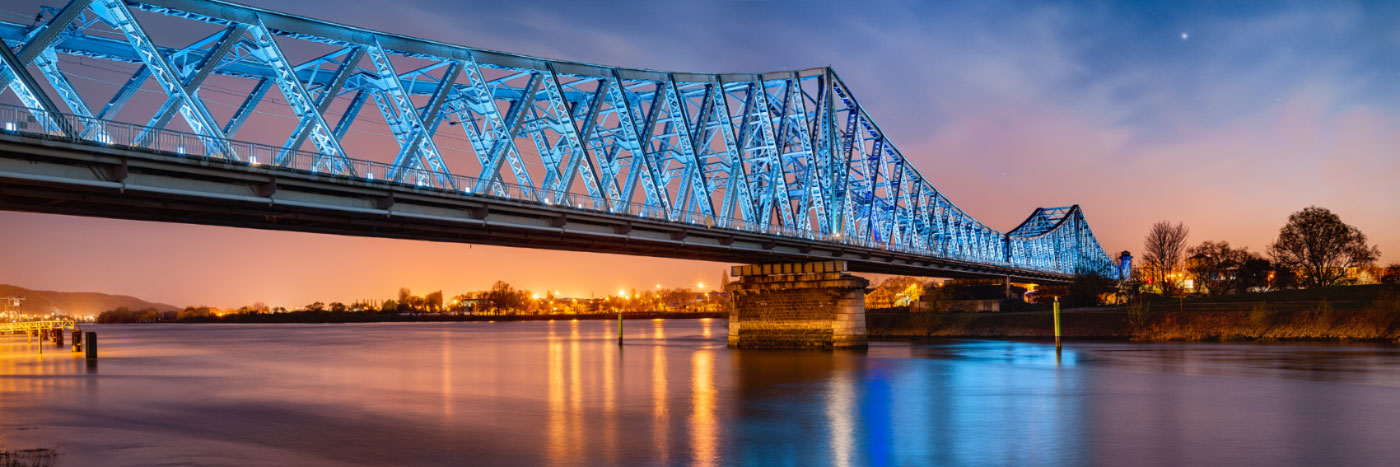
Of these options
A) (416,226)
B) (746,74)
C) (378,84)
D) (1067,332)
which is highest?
(746,74)

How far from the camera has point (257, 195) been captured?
32.2 m

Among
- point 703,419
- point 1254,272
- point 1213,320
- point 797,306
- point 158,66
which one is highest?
point 158,66

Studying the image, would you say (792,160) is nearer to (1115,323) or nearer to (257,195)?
(1115,323)

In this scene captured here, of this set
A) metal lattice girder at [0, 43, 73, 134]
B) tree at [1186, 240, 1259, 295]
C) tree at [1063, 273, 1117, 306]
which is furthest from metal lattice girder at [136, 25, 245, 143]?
tree at [1186, 240, 1259, 295]

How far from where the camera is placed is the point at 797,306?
65.1 metres

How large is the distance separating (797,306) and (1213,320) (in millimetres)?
29460

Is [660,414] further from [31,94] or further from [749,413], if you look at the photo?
[31,94]

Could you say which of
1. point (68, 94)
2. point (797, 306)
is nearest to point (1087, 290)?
point (797, 306)

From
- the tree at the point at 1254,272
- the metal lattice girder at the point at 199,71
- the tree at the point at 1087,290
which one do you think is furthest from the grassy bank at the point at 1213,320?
the metal lattice girder at the point at 199,71

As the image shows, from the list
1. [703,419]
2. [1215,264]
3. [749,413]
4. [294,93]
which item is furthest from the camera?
[1215,264]

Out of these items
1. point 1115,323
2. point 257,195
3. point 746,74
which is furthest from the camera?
point 1115,323

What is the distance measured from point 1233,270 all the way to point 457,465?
132 meters

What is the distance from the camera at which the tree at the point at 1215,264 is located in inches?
4658

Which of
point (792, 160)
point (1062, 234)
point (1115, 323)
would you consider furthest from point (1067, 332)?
point (1062, 234)
